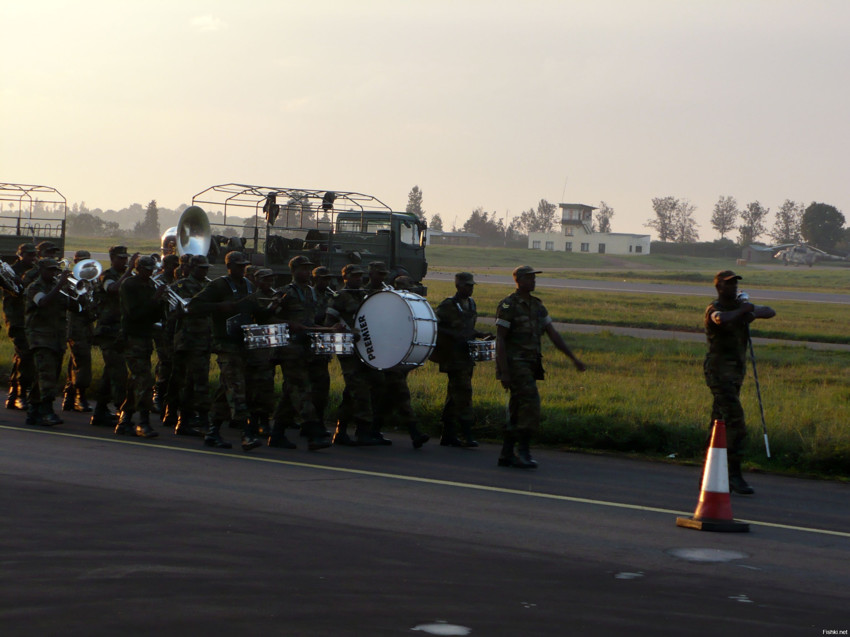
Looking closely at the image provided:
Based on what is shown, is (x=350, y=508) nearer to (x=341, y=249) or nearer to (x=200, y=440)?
(x=200, y=440)

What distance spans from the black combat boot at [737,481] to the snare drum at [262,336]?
4.45 metres

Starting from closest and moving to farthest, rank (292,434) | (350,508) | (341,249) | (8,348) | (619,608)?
(619,608) → (350,508) → (292,434) → (8,348) → (341,249)

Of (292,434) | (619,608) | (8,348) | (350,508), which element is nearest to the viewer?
(619,608)

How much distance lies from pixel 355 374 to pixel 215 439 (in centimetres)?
163

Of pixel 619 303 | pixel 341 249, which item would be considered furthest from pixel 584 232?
pixel 341 249

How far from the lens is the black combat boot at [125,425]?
12.3m

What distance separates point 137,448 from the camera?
1129cm

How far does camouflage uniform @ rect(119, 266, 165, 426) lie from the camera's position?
478 inches

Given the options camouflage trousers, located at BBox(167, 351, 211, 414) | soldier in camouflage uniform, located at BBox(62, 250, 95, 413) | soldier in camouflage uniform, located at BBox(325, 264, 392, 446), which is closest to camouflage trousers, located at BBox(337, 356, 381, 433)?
soldier in camouflage uniform, located at BBox(325, 264, 392, 446)

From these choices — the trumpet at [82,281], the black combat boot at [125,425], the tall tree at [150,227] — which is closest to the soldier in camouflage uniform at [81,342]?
the trumpet at [82,281]

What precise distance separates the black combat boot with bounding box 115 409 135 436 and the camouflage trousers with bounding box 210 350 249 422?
1.29 meters

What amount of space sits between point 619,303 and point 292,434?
30.3 meters

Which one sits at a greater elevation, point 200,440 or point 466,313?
point 466,313

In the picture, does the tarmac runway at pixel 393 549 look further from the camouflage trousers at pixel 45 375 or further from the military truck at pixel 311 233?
the military truck at pixel 311 233
